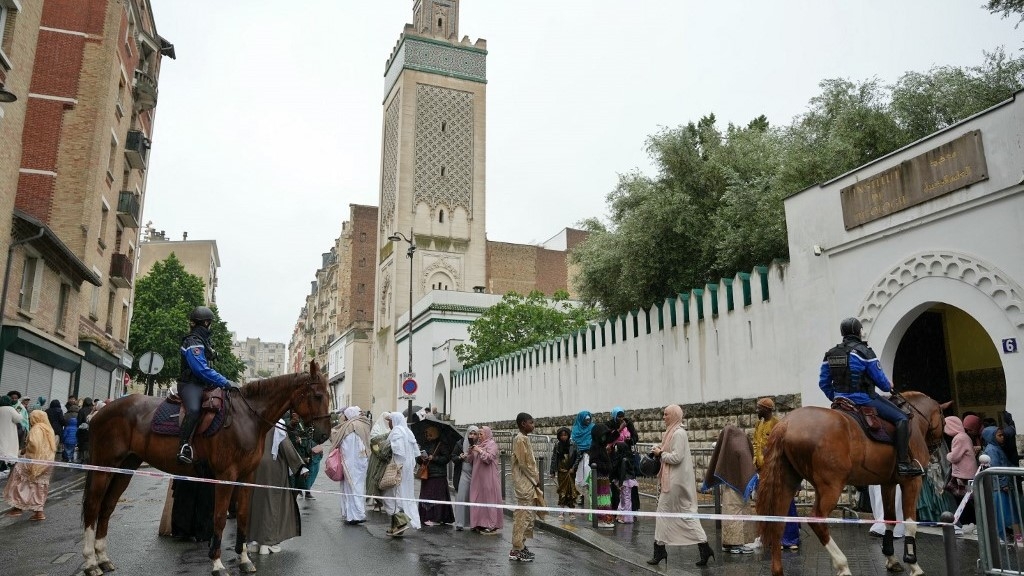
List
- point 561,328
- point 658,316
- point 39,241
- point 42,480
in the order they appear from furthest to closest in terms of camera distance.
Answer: point 561,328 → point 39,241 → point 658,316 → point 42,480

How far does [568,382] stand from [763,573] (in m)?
15.3

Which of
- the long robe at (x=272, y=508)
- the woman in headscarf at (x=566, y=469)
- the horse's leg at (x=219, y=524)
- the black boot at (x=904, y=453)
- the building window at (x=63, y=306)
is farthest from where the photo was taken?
the building window at (x=63, y=306)

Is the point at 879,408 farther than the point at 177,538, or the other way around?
the point at 177,538

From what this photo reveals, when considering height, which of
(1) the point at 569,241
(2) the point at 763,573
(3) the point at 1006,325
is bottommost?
(2) the point at 763,573

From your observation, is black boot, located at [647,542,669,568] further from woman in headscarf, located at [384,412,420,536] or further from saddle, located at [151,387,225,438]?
saddle, located at [151,387,225,438]

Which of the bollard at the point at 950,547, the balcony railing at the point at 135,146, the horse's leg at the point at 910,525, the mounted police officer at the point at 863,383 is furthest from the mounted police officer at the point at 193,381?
the balcony railing at the point at 135,146

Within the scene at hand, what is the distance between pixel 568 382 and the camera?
22.3 metres

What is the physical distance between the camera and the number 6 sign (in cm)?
895

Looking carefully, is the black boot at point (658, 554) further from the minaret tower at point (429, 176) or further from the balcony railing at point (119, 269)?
the minaret tower at point (429, 176)

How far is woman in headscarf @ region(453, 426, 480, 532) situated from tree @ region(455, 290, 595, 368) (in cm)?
2399

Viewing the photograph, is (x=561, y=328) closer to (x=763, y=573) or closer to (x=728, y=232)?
(x=728, y=232)

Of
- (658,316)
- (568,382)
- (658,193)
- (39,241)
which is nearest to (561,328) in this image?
(568,382)

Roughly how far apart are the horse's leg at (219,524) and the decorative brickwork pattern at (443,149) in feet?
140

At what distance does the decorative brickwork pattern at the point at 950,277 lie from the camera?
9039 millimetres
